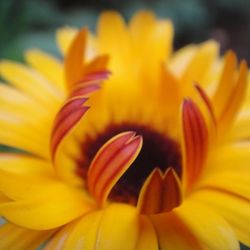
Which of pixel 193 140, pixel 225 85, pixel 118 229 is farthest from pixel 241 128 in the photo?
pixel 118 229

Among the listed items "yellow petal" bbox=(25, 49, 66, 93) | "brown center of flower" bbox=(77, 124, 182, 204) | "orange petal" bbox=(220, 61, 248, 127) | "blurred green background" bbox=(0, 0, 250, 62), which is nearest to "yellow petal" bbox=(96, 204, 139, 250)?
"brown center of flower" bbox=(77, 124, 182, 204)

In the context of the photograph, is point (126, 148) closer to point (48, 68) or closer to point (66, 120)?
point (66, 120)

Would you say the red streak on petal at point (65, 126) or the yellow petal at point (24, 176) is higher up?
the red streak on petal at point (65, 126)

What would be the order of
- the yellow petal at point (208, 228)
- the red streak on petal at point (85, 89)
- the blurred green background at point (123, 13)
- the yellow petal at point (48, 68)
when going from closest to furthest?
the yellow petal at point (208, 228), the red streak on petal at point (85, 89), the yellow petal at point (48, 68), the blurred green background at point (123, 13)

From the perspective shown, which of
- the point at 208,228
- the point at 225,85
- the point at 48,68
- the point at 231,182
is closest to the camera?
the point at 208,228

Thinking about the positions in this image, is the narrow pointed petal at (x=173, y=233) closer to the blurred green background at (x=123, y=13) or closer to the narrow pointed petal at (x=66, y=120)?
the narrow pointed petal at (x=66, y=120)

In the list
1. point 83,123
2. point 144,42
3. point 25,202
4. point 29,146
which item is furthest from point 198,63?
point 25,202

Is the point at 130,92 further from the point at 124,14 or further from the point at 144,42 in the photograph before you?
the point at 124,14

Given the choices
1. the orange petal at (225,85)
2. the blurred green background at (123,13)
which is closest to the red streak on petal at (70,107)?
the orange petal at (225,85)
